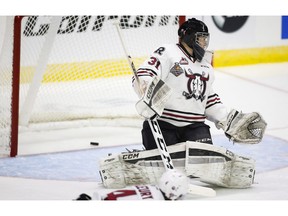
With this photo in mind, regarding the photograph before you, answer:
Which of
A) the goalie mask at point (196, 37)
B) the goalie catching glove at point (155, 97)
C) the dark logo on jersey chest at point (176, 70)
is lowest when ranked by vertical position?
the goalie catching glove at point (155, 97)

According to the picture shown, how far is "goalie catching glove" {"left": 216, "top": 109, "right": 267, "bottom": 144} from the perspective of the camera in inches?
208

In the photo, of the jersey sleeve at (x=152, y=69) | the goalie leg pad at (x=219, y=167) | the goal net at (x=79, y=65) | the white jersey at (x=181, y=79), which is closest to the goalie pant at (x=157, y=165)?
the goalie leg pad at (x=219, y=167)

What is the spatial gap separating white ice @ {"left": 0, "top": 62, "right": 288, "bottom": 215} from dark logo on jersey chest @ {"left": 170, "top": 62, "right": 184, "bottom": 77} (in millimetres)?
582

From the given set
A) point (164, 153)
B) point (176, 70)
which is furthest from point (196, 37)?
point (164, 153)

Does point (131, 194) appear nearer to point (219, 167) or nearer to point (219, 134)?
point (219, 167)

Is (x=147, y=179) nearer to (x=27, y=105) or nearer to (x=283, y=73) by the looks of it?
(x=27, y=105)

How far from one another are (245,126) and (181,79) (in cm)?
42

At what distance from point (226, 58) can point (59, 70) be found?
8.22ft

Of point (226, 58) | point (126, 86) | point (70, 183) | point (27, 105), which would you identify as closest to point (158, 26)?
point (126, 86)

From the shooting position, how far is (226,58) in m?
9.09

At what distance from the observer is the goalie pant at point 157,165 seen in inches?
199

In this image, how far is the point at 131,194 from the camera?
4605mm

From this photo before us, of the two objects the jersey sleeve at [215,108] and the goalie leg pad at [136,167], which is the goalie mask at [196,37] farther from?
the goalie leg pad at [136,167]

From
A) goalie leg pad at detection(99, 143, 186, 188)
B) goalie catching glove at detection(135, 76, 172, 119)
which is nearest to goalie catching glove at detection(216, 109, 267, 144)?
goalie leg pad at detection(99, 143, 186, 188)
